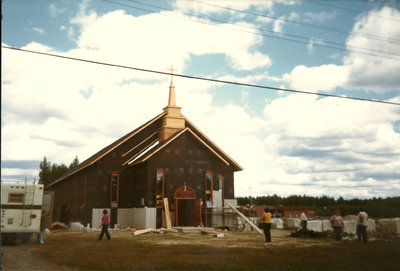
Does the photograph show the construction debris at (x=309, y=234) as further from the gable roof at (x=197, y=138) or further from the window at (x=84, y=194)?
the window at (x=84, y=194)

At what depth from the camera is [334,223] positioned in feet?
77.2

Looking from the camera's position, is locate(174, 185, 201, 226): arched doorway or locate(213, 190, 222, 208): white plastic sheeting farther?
locate(213, 190, 222, 208): white plastic sheeting

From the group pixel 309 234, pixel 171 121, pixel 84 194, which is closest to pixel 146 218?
pixel 84 194

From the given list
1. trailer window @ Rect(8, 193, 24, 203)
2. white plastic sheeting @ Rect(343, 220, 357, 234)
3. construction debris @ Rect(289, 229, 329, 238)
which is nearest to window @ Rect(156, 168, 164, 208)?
construction debris @ Rect(289, 229, 329, 238)

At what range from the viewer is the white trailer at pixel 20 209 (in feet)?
64.7

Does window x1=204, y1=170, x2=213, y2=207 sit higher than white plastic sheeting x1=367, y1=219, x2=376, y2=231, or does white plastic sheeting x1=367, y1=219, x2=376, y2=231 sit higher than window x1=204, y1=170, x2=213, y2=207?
window x1=204, y1=170, x2=213, y2=207

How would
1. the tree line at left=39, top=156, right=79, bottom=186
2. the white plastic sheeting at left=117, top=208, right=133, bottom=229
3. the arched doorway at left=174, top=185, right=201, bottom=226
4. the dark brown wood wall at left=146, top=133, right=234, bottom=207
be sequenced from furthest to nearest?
the tree line at left=39, top=156, right=79, bottom=186
the white plastic sheeting at left=117, top=208, right=133, bottom=229
the dark brown wood wall at left=146, top=133, right=234, bottom=207
the arched doorway at left=174, top=185, right=201, bottom=226

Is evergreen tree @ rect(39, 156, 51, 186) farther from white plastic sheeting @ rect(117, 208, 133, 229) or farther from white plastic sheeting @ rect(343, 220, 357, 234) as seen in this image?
white plastic sheeting @ rect(343, 220, 357, 234)

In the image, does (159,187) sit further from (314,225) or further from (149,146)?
(314,225)

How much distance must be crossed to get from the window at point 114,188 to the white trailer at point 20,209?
13889 mm

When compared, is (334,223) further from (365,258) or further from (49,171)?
(49,171)

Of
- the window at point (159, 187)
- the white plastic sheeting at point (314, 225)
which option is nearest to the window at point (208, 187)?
the window at point (159, 187)

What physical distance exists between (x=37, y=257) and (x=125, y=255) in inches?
134

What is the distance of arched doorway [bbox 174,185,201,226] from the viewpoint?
3141 cm
